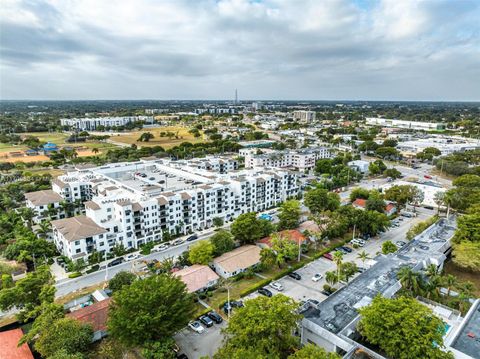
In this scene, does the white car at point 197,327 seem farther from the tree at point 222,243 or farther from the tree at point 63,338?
the tree at point 222,243

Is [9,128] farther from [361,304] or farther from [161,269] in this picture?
[361,304]

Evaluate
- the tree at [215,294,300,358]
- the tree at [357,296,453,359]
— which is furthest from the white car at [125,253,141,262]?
the tree at [357,296,453,359]

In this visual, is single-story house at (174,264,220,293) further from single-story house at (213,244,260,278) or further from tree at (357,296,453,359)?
tree at (357,296,453,359)

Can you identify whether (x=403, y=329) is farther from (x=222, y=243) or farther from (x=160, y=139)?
(x=160, y=139)

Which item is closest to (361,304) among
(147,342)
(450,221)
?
(147,342)

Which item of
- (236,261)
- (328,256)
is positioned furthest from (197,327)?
(328,256)

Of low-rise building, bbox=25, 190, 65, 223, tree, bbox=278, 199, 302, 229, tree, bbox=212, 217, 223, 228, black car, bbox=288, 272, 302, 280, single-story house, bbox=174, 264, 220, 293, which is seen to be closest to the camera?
single-story house, bbox=174, 264, 220, 293

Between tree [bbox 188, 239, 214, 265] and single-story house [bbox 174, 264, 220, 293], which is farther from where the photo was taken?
tree [bbox 188, 239, 214, 265]
